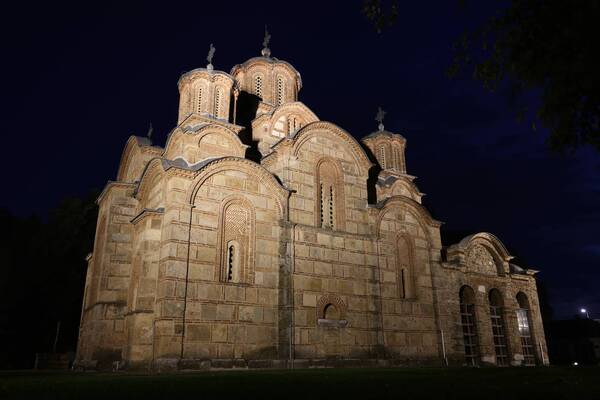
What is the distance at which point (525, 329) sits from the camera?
20.7 meters

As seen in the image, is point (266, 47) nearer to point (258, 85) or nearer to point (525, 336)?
point (258, 85)

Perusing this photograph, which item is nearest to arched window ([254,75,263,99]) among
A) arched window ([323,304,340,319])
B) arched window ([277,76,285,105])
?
arched window ([277,76,285,105])

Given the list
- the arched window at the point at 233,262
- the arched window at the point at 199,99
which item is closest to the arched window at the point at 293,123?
the arched window at the point at 199,99

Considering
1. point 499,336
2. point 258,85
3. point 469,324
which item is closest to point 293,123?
point 258,85

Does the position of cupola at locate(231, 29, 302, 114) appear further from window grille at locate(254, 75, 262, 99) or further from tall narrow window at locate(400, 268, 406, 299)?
tall narrow window at locate(400, 268, 406, 299)

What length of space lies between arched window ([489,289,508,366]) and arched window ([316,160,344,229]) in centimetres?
901

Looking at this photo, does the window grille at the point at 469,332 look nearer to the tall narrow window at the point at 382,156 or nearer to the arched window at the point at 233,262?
the tall narrow window at the point at 382,156

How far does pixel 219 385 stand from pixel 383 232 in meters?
11.4

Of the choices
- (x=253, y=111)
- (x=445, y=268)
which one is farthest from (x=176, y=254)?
(x=445, y=268)

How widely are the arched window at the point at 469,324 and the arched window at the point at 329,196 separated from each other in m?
6.90

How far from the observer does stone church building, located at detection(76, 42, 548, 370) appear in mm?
12398

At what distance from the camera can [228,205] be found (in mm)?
13695

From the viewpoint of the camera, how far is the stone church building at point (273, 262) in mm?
12398

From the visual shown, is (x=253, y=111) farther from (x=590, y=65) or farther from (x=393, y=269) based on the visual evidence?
(x=590, y=65)
